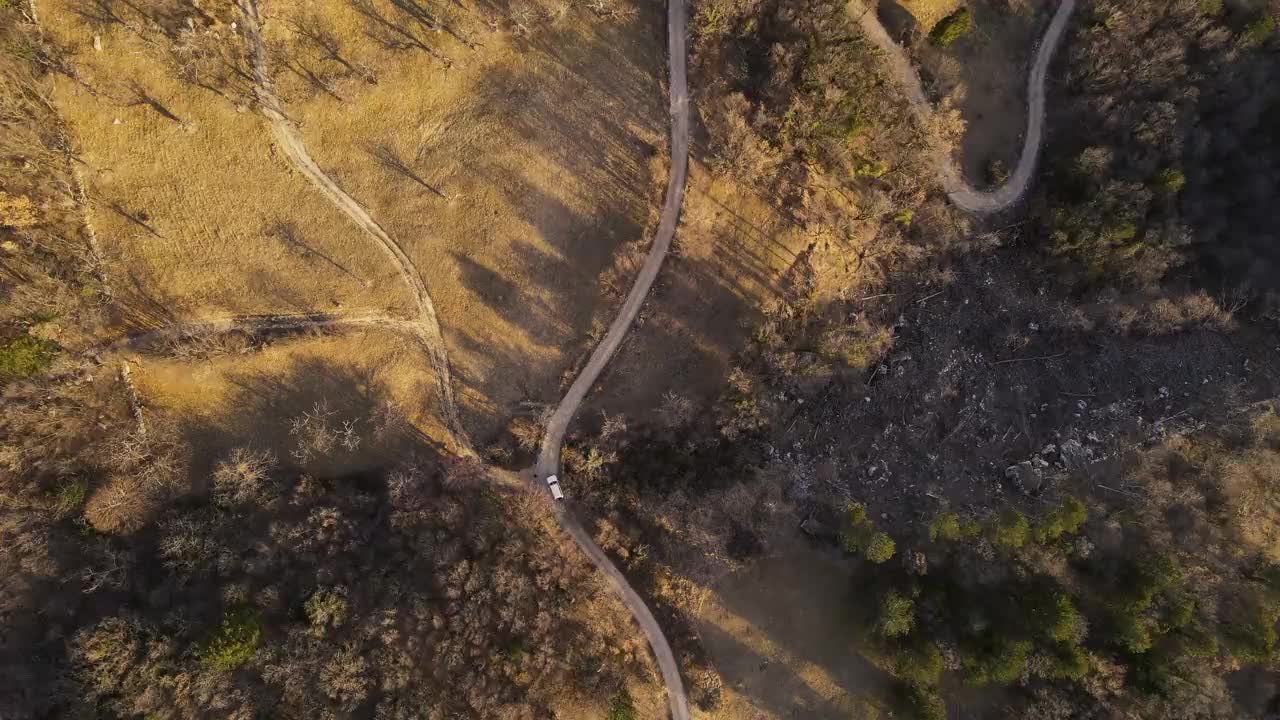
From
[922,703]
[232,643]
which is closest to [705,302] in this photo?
[922,703]

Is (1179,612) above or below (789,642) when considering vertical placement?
above

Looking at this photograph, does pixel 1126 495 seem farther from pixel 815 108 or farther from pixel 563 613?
pixel 563 613

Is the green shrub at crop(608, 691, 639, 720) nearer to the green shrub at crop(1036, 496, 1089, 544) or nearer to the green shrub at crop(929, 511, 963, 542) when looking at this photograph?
the green shrub at crop(929, 511, 963, 542)

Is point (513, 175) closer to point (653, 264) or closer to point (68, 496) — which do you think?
point (653, 264)

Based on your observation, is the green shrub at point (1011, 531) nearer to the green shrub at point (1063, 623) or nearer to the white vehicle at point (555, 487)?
the green shrub at point (1063, 623)

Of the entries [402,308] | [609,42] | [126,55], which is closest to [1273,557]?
[609,42]

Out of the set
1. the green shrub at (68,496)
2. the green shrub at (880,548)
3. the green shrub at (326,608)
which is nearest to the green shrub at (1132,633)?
→ the green shrub at (880,548)

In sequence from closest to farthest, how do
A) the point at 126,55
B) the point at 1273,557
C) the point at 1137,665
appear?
the point at 1137,665
the point at 1273,557
the point at 126,55
